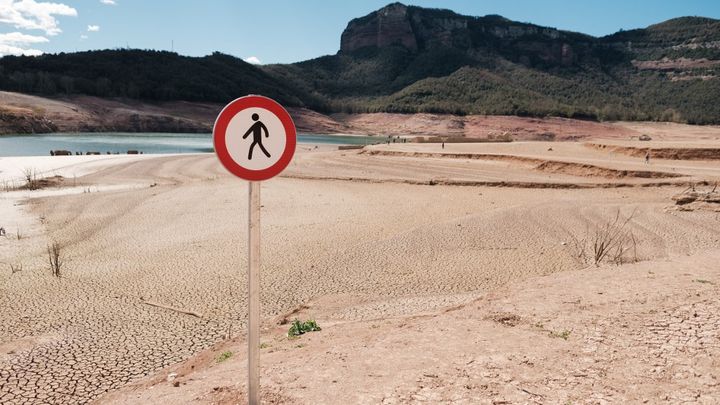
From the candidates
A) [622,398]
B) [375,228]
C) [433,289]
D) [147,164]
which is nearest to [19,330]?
[433,289]

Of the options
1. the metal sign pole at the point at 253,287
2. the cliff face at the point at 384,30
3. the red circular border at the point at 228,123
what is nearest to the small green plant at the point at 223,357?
the metal sign pole at the point at 253,287

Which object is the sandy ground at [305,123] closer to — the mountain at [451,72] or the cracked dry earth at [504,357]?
the mountain at [451,72]

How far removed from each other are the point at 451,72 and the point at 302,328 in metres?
138

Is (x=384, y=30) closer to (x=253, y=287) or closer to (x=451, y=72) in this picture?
(x=451, y=72)

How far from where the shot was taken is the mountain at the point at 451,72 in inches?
3802

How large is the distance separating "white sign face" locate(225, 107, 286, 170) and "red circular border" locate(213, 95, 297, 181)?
0.02 metres

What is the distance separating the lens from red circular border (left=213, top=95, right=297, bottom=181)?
275 cm

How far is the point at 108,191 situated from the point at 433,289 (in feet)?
45.9

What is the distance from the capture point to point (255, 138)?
2.86 metres

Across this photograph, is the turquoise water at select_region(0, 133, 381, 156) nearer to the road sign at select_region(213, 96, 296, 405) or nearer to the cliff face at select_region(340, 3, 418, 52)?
the road sign at select_region(213, 96, 296, 405)

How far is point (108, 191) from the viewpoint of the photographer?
17.0m

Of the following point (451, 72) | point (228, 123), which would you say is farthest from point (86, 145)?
point (451, 72)

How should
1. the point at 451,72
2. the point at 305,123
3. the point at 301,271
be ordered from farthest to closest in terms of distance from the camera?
the point at 451,72, the point at 305,123, the point at 301,271

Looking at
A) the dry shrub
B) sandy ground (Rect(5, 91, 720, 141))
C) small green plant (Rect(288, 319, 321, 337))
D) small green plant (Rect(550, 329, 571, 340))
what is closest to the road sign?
small green plant (Rect(288, 319, 321, 337))
